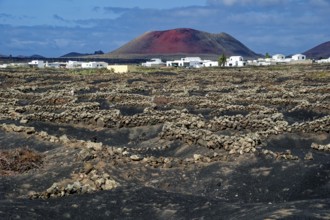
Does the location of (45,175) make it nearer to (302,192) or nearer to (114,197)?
(114,197)

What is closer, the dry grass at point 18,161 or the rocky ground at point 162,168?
the rocky ground at point 162,168

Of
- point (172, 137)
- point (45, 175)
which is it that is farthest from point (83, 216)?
point (172, 137)

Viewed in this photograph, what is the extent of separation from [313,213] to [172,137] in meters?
13.3

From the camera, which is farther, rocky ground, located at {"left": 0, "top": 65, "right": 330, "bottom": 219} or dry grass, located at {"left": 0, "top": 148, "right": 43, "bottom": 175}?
dry grass, located at {"left": 0, "top": 148, "right": 43, "bottom": 175}

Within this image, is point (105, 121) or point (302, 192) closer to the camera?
point (302, 192)

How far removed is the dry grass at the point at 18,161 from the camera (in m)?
18.1

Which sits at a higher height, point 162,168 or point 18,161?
point 18,161

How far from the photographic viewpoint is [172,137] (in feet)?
76.4

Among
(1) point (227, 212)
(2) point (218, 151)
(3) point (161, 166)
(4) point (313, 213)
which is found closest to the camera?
(4) point (313, 213)

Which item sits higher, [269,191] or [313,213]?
[313,213]

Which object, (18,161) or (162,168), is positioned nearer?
(162,168)

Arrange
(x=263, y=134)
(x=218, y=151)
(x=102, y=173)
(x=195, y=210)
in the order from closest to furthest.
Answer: (x=195, y=210)
(x=102, y=173)
(x=218, y=151)
(x=263, y=134)

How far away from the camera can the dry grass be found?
18.1m

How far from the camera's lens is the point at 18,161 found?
1867 centimetres
